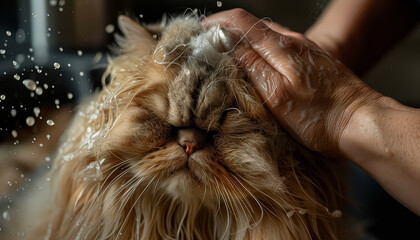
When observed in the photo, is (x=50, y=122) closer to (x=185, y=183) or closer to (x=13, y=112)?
(x=13, y=112)

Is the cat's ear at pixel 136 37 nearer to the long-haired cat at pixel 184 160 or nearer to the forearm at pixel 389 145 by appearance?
the long-haired cat at pixel 184 160

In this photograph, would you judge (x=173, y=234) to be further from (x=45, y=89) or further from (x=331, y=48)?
(x=331, y=48)

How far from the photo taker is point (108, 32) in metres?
0.99

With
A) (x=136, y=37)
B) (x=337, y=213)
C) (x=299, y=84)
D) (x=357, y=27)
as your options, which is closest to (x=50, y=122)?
(x=136, y=37)

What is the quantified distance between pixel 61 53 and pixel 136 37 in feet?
0.51

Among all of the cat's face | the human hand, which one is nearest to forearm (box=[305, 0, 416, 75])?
the human hand

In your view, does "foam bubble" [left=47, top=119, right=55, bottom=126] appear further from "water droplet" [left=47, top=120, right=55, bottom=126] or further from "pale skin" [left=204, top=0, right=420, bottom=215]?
"pale skin" [left=204, top=0, right=420, bottom=215]

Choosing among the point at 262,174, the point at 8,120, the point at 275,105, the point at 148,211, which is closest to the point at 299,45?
the point at 275,105

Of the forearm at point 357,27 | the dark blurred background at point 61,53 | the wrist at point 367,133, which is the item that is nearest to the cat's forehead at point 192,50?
the dark blurred background at point 61,53

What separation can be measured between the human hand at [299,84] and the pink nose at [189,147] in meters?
0.14

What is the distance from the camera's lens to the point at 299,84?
2.12 feet

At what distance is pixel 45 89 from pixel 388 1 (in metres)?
0.81

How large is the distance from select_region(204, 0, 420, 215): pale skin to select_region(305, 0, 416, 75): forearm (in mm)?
257

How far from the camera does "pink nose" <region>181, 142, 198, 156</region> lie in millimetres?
643
